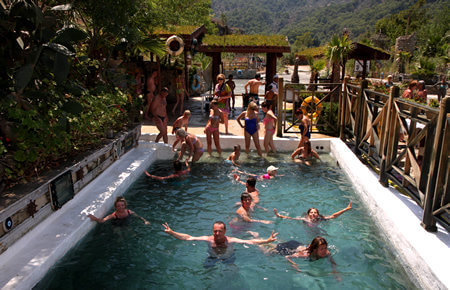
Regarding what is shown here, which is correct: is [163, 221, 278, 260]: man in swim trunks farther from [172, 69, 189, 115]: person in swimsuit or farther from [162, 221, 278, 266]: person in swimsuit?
[172, 69, 189, 115]: person in swimsuit

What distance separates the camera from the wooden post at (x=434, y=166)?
4.29 meters

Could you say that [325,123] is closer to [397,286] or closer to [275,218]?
[275,218]

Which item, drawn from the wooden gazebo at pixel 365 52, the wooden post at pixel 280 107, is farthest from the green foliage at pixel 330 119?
the wooden gazebo at pixel 365 52

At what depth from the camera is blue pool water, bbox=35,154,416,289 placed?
4621 millimetres

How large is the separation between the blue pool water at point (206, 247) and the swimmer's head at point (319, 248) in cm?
11

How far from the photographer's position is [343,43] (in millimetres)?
15891

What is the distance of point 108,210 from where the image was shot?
252 inches

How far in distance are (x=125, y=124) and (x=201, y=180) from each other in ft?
8.45

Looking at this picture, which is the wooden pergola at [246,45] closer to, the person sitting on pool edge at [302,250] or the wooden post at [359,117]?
the wooden post at [359,117]

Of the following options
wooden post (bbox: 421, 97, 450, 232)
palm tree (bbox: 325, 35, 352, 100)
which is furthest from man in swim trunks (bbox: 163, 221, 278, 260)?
palm tree (bbox: 325, 35, 352, 100)

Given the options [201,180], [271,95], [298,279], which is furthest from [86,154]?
[271,95]

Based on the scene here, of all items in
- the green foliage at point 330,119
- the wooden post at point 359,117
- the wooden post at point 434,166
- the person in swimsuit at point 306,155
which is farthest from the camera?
the green foliage at point 330,119

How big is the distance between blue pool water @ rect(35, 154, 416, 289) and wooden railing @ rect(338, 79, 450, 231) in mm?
864

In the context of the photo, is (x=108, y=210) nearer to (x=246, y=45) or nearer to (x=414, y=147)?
(x=414, y=147)
